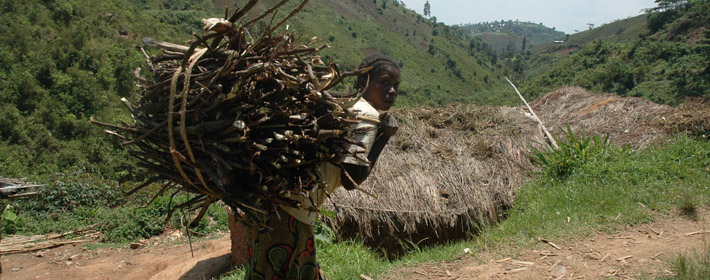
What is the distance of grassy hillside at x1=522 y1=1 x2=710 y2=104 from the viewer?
24.8m

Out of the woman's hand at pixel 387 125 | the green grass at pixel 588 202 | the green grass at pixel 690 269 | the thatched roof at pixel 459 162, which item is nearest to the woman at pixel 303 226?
the woman's hand at pixel 387 125

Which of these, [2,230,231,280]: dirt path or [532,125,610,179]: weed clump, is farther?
[532,125,610,179]: weed clump

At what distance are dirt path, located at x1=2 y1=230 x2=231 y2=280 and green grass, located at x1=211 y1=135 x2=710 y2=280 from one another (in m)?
0.88

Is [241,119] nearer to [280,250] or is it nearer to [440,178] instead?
[280,250]

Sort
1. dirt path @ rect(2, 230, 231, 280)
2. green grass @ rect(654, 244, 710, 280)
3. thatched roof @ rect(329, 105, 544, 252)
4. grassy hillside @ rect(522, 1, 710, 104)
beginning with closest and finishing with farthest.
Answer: green grass @ rect(654, 244, 710, 280) → dirt path @ rect(2, 230, 231, 280) → thatched roof @ rect(329, 105, 544, 252) → grassy hillside @ rect(522, 1, 710, 104)

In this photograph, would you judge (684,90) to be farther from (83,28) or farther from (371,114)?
(83,28)

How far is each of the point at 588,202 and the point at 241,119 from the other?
188 inches

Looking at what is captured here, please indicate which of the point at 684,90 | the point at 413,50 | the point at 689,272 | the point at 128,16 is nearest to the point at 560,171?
the point at 689,272

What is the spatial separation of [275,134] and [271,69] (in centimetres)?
24

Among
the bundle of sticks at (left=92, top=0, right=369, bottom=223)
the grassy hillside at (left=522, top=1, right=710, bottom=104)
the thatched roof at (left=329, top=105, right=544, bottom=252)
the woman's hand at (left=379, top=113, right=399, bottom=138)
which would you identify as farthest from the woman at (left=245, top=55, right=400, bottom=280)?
the grassy hillside at (left=522, top=1, right=710, bottom=104)

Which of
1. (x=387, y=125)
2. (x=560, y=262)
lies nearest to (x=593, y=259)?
(x=560, y=262)

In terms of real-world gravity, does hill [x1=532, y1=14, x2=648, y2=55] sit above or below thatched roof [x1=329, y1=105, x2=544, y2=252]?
above

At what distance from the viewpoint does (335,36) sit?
55.4m

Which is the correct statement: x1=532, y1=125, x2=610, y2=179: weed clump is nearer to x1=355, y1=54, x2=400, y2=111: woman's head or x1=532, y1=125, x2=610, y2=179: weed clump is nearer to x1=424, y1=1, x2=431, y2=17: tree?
x1=355, y1=54, x2=400, y2=111: woman's head
